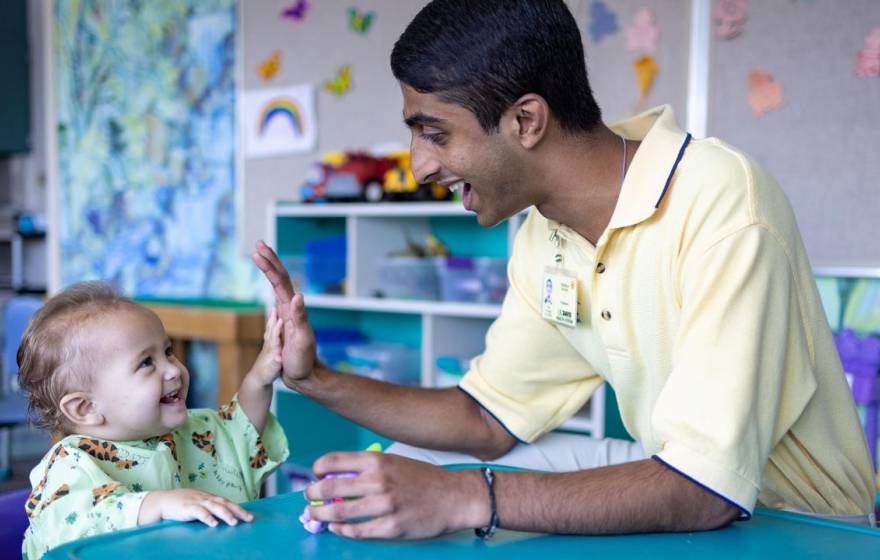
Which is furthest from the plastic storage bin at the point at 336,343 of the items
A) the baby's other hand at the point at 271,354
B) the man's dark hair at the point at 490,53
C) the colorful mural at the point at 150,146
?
the man's dark hair at the point at 490,53

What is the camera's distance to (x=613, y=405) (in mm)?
2865

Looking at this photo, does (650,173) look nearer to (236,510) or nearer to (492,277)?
(236,510)

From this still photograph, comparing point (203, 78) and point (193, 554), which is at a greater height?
point (203, 78)

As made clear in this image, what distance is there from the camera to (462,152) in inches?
59.7

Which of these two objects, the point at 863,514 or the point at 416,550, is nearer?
the point at 416,550

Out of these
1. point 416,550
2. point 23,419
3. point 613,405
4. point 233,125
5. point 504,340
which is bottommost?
point 23,419

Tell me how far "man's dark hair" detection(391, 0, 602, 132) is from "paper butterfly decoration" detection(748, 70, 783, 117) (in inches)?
59.4

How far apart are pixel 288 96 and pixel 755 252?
3.24 m

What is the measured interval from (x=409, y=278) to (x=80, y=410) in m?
2.01

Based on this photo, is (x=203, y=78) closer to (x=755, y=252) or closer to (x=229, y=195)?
(x=229, y=195)

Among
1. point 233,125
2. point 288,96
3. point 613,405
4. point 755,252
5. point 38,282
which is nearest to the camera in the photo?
point 755,252

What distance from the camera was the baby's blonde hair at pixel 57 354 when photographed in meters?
1.47

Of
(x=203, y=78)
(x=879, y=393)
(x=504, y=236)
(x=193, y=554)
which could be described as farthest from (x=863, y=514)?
(x=203, y=78)

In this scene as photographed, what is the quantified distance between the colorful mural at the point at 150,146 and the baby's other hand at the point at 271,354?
9.69ft
